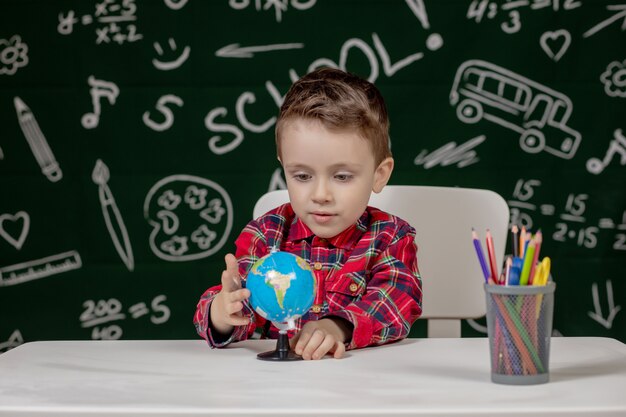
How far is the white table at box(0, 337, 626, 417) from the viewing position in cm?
78

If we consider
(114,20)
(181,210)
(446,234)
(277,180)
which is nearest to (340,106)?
(446,234)

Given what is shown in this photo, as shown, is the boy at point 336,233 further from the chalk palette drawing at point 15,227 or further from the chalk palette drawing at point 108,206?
the chalk palette drawing at point 15,227

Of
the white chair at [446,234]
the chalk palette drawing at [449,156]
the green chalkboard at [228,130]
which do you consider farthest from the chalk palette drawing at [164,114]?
the white chair at [446,234]

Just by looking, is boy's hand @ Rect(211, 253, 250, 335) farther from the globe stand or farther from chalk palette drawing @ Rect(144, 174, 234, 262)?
chalk palette drawing @ Rect(144, 174, 234, 262)

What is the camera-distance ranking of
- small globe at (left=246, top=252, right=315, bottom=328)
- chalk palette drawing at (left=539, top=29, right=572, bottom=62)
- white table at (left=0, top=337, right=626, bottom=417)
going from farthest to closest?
1. chalk palette drawing at (left=539, top=29, right=572, bottom=62)
2. small globe at (left=246, top=252, right=315, bottom=328)
3. white table at (left=0, top=337, right=626, bottom=417)

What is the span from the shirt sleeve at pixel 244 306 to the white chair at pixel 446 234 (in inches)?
7.4

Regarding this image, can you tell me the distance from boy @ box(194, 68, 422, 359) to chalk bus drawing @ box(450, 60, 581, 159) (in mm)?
1212

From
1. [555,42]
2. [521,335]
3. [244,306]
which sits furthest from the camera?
[555,42]

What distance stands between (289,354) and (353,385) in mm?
195

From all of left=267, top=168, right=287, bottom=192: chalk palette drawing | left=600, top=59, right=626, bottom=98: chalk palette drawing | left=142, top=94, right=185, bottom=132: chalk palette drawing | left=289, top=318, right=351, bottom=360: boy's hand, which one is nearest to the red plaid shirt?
left=289, top=318, right=351, bottom=360: boy's hand

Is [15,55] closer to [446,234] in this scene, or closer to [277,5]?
[277,5]

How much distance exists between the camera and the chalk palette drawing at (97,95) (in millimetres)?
2627

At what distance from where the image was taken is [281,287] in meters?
1.02

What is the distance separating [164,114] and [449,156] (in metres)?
0.89
